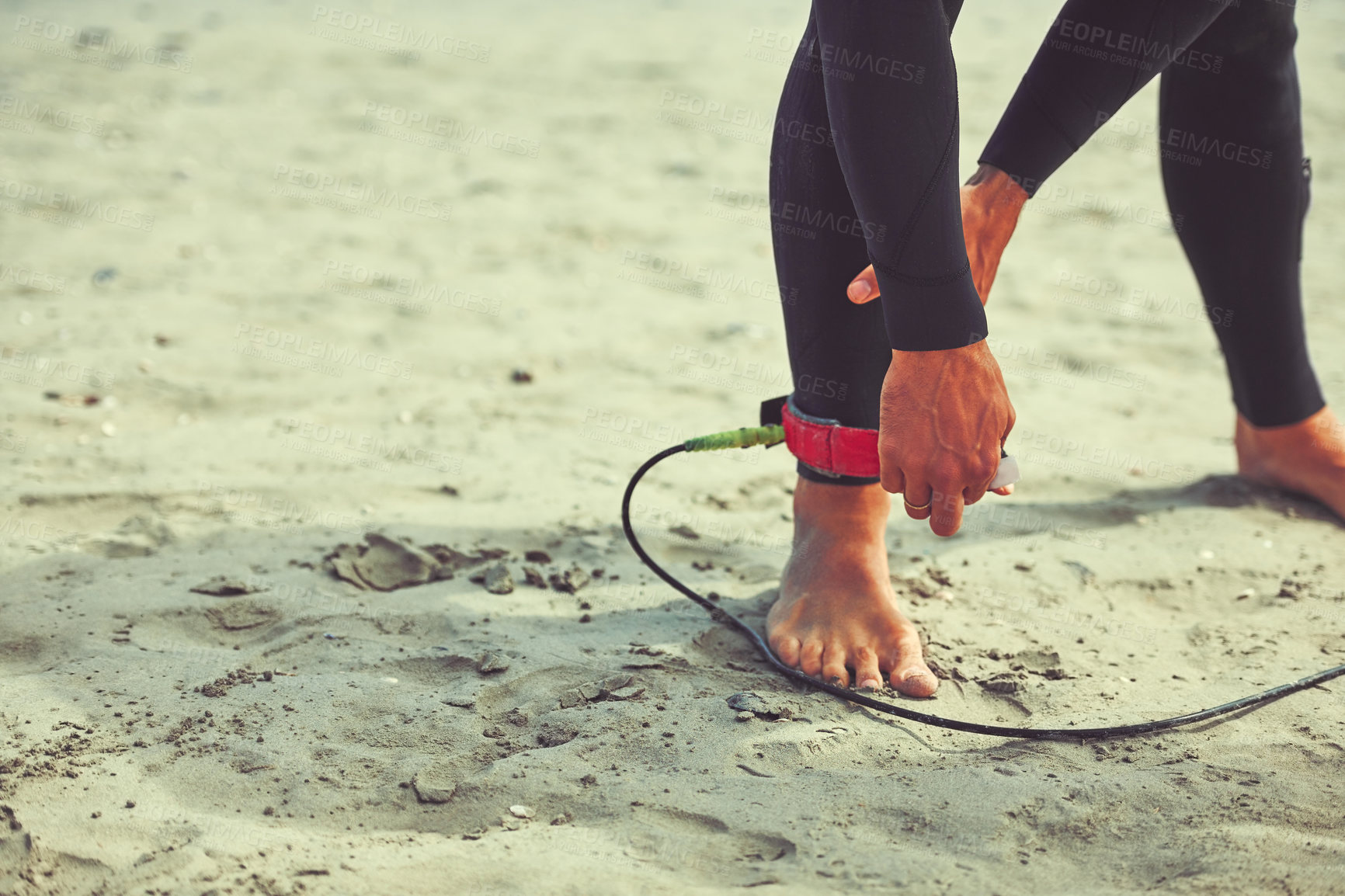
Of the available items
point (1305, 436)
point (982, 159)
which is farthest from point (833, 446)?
point (1305, 436)

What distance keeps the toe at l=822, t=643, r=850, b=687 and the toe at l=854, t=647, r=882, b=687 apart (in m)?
0.02

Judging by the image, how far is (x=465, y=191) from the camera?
4016 mm

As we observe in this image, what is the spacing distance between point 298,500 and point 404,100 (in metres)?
3.21

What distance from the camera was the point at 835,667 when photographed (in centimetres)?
162

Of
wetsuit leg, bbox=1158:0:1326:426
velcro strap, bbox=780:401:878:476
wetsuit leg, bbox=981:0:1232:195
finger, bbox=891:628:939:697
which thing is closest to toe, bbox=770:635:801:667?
finger, bbox=891:628:939:697

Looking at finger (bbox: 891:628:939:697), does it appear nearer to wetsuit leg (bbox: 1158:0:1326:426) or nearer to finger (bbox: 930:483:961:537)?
finger (bbox: 930:483:961:537)

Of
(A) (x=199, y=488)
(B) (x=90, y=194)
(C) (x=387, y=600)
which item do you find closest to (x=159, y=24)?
(B) (x=90, y=194)

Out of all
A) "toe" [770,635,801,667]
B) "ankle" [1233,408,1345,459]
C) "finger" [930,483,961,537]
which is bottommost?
"toe" [770,635,801,667]

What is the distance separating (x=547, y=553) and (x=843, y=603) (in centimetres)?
55

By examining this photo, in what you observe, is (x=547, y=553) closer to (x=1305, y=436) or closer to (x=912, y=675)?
(x=912, y=675)

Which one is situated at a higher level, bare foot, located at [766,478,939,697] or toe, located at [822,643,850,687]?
bare foot, located at [766,478,939,697]

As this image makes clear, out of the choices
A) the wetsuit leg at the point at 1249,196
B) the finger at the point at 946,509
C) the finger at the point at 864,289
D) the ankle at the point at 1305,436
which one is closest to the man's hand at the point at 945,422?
the finger at the point at 946,509

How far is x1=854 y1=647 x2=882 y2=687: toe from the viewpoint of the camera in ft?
5.27

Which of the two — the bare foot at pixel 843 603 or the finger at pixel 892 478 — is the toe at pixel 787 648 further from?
the finger at pixel 892 478
